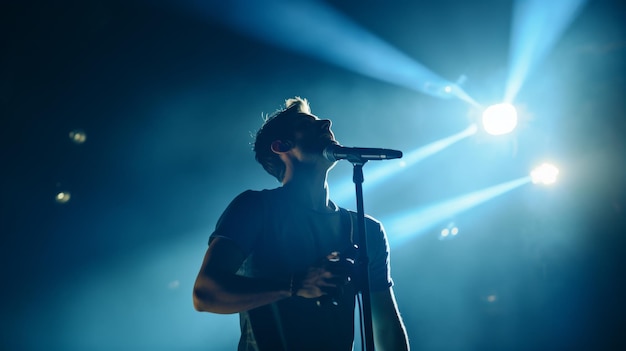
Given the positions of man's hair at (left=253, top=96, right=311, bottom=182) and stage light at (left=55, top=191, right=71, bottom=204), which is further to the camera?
stage light at (left=55, top=191, right=71, bottom=204)

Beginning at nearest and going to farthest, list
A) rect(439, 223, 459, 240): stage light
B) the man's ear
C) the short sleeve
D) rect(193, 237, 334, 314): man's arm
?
rect(193, 237, 334, 314): man's arm < the short sleeve < the man's ear < rect(439, 223, 459, 240): stage light

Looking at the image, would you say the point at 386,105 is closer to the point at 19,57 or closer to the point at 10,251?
the point at 19,57

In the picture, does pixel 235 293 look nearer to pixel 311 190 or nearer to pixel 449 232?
pixel 311 190

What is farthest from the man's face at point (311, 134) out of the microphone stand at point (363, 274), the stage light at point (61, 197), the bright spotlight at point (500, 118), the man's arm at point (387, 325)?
the bright spotlight at point (500, 118)

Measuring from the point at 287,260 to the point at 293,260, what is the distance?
0.12 ft

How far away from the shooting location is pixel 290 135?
262 centimetres

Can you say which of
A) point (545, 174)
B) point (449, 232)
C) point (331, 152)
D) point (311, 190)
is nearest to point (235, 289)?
point (331, 152)

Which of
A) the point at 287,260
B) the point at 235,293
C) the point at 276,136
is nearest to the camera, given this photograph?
the point at 235,293

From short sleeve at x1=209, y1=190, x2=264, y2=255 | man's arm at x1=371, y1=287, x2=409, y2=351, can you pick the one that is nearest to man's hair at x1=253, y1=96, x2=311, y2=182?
short sleeve at x1=209, y1=190, x2=264, y2=255

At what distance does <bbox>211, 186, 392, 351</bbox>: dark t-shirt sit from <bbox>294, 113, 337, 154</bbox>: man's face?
1.10 feet

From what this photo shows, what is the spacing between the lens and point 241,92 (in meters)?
6.30

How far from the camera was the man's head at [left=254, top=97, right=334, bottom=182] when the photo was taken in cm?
247

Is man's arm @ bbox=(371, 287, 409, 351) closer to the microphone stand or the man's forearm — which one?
the microphone stand

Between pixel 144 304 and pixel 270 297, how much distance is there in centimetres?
458
